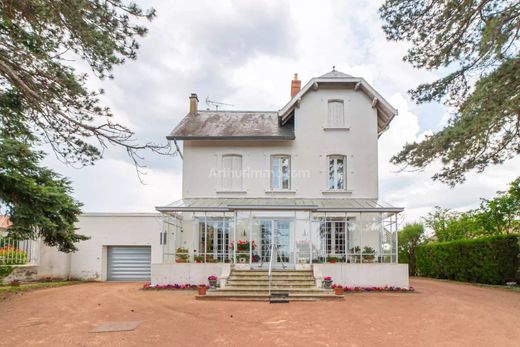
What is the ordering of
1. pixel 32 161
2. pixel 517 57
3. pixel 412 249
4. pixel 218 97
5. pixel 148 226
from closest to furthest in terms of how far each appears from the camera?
pixel 517 57 < pixel 32 161 < pixel 148 226 < pixel 218 97 < pixel 412 249

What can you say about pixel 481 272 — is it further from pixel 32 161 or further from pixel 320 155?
pixel 32 161

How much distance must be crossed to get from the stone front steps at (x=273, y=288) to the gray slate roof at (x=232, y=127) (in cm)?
622

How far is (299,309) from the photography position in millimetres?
11375

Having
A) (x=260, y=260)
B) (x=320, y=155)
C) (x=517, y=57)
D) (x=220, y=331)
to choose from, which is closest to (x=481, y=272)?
(x=320, y=155)

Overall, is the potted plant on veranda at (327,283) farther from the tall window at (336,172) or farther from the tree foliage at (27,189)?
the tree foliage at (27,189)

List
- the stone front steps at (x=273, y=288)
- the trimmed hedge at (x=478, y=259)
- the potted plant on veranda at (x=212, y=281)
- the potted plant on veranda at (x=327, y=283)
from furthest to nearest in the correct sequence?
the trimmed hedge at (x=478, y=259), the potted plant on veranda at (x=327, y=283), the potted plant on veranda at (x=212, y=281), the stone front steps at (x=273, y=288)

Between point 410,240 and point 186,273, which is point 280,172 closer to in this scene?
point 186,273

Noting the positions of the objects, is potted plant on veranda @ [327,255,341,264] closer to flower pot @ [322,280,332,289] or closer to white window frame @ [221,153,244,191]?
flower pot @ [322,280,332,289]

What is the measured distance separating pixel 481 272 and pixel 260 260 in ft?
33.6

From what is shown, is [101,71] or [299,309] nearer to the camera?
[101,71]

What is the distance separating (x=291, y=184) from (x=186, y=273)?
6026mm

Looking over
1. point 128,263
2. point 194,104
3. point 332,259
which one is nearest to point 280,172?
point 332,259

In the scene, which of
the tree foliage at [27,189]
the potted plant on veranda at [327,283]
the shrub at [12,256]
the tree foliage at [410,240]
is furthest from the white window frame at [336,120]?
the shrub at [12,256]

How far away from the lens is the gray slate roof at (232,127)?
19125 mm
